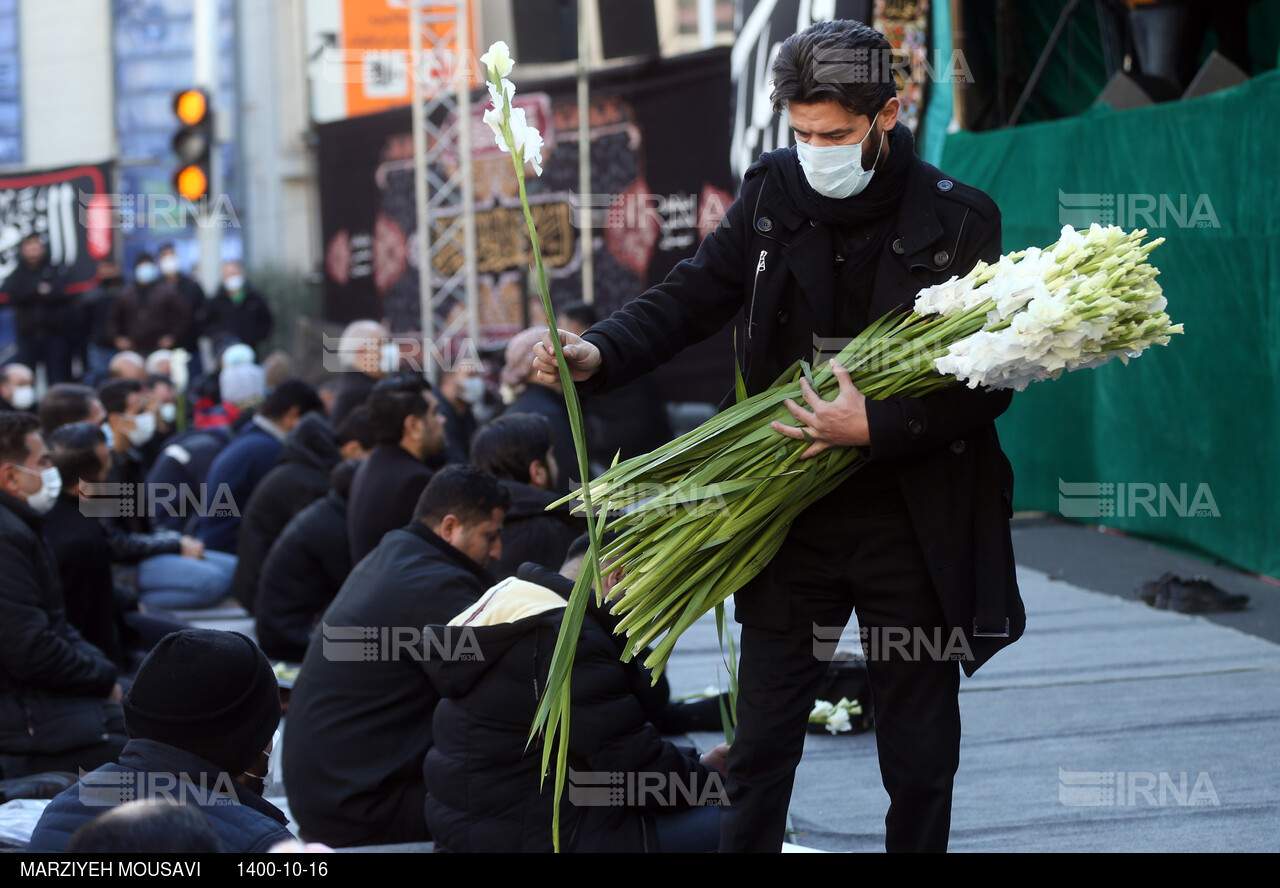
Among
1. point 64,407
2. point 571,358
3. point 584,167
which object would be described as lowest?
point 64,407

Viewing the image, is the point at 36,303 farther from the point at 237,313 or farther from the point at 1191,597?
the point at 1191,597

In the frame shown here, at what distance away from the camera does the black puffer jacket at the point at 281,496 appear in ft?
24.1

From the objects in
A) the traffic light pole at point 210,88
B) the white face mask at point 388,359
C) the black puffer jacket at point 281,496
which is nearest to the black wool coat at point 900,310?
the black puffer jacket at point 281,496

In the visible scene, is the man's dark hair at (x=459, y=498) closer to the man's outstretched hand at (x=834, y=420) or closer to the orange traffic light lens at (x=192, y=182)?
the man's outstretched hand at (x=834, y=420)

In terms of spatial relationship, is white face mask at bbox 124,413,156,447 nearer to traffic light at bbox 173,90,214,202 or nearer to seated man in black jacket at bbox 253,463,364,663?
traffic light at bbox 173,90,214,202

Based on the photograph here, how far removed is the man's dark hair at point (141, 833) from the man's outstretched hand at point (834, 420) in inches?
54.0

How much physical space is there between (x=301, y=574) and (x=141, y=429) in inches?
128

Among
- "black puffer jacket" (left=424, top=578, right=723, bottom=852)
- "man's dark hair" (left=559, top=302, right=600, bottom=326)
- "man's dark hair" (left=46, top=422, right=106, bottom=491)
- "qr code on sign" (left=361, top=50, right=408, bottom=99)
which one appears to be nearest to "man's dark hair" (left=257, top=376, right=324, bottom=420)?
"man's dark hair" (left=559, top=302, right=600, bottom=326)

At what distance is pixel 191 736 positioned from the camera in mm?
2652

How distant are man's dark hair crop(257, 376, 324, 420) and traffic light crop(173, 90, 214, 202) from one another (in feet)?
6.00

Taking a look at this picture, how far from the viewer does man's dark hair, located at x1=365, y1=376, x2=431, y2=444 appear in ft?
19.8

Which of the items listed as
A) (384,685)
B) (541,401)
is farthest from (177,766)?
(541,401)

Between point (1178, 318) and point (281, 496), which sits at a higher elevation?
point (1178, 318)

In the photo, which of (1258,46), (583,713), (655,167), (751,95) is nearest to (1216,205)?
(1258,46)
